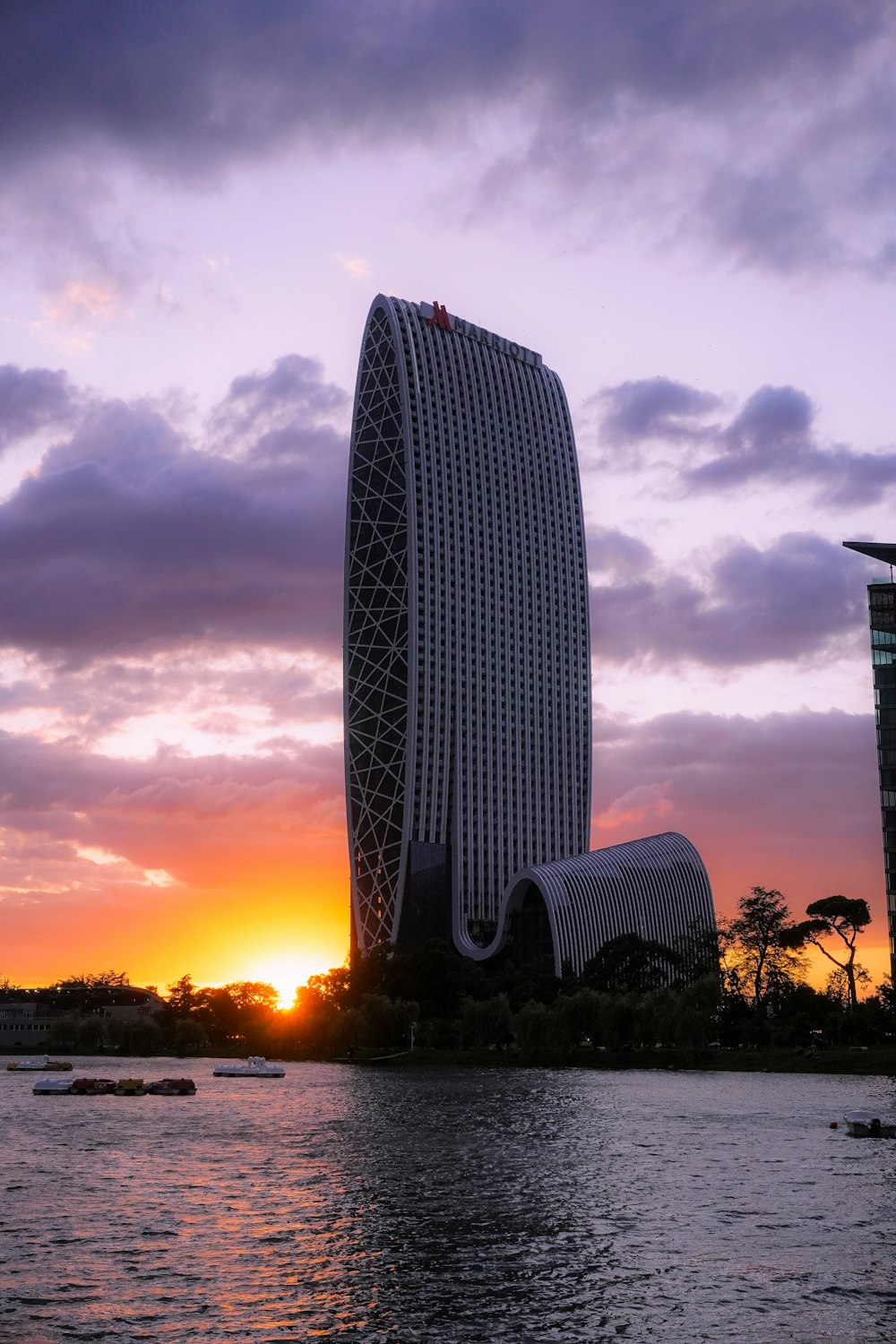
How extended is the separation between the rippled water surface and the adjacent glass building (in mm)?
64494

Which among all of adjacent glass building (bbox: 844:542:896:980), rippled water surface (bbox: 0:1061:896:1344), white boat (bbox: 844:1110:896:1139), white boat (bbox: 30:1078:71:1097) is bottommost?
white boat (bbox: 30:1078:71:1097)

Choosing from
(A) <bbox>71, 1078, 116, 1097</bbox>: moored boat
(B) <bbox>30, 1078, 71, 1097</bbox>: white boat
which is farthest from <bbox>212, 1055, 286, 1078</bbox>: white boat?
(B) <bbox>30, 1078, 71, 1097</bbox>: white boat

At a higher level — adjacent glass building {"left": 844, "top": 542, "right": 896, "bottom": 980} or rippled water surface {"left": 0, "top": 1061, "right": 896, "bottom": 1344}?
adjacent glass building {"left": 844, "top": 542, "right": 896, "bottom": 980}

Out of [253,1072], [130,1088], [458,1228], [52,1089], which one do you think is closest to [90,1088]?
[52,1089]

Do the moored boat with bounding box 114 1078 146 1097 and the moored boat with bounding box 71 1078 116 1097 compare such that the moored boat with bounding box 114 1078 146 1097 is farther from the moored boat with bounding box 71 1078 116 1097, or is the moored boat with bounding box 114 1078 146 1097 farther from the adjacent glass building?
the adjacent glass building

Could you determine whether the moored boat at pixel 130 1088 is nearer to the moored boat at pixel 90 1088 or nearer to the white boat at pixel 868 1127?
the moored boat at pixel 90 1088

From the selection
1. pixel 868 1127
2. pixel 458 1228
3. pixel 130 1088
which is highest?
pixel 868 1127

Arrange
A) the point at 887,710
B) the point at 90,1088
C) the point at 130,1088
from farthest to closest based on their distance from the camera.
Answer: the point at 887,710 < the point at 90,1088 < the point at 130,1088

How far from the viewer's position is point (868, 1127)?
8156cm

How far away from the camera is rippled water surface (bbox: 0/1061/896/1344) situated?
39.3 meters

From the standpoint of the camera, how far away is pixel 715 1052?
523 feet

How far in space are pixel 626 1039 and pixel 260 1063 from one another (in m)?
48.4

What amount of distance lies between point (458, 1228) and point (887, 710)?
12673 centimetres

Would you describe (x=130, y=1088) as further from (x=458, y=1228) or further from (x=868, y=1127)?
(x=458, y=1228)
